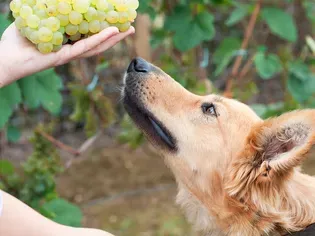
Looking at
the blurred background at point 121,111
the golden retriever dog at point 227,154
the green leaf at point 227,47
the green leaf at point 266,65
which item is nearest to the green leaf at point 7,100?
the blurred background at point 121,111

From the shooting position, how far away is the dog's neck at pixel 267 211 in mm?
1883

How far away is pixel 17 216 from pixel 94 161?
9.94 ft

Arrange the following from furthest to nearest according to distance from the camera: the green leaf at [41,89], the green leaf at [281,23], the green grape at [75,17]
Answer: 1. the green leaf at [281,23]
2. the green leaf at [41,89]
3. the green grape at [75,17]

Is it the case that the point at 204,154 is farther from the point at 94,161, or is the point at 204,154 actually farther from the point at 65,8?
the point at 94,161

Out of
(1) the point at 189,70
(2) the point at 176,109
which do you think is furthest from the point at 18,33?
(1) the point at 189,70

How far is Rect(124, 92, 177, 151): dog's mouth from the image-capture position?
224 cm

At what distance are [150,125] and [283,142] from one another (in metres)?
0.58

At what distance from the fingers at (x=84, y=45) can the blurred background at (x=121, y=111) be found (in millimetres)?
844

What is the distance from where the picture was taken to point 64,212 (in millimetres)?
2732

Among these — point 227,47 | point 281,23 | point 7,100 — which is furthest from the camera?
point 227,47

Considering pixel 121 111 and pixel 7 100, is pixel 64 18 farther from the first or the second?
pixel 121 111

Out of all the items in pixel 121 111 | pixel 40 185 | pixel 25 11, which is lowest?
pixel 121 111

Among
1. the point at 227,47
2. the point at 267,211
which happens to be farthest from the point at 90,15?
the point at 227,47

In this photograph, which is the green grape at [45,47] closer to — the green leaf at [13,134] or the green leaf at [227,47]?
the green leaf at [13,134]
